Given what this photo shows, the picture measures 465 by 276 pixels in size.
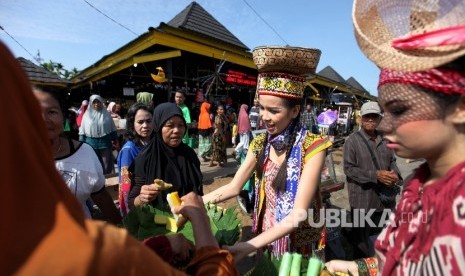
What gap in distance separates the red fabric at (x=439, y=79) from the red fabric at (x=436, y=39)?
9cm

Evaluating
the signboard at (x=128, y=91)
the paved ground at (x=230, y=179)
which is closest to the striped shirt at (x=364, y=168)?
the paved ground at (x=230, y=179)

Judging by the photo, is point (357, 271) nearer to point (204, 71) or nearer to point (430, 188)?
point (430, 188)

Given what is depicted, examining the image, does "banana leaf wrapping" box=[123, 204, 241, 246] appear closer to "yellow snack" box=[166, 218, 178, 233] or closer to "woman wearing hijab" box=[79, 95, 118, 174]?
"yellow snack" box=[166, 218, 178, 233]

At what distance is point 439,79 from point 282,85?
43.9 inches

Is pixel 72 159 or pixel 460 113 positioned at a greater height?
pixel 460 113

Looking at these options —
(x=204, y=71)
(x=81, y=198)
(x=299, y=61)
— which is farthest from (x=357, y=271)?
(x=204, y=71)

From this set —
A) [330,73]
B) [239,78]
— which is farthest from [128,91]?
[330,73]

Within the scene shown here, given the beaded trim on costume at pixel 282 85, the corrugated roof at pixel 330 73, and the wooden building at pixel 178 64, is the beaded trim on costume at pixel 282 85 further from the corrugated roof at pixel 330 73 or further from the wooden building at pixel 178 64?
the corrugated roof at pixel 330 73

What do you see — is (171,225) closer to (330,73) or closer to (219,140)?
(219,140)

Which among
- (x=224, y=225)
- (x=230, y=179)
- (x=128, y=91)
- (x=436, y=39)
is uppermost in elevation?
(x=128, y=91)

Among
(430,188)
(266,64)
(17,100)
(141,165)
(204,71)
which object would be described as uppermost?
(204,71)

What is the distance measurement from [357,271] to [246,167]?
105cm

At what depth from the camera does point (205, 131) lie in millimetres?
9289

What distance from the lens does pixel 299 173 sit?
1.97m
